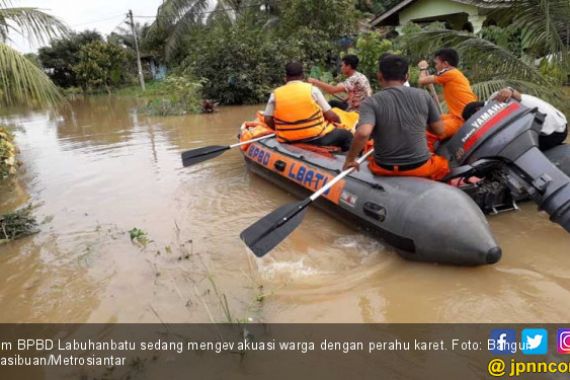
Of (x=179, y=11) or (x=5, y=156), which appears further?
(x=179, y=11)

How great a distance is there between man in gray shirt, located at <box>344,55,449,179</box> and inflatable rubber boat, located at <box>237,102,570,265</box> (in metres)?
0.17

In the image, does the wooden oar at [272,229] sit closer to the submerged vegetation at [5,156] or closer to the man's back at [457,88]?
the man's back at [457,88]

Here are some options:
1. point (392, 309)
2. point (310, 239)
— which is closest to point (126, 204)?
point (310, 239)

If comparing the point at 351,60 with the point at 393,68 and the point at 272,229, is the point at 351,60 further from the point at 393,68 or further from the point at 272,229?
the point at 272,229

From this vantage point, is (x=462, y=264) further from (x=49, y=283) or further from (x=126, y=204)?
(x=126, y=204)

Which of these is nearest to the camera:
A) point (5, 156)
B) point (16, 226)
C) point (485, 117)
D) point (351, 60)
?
point (485, 117)

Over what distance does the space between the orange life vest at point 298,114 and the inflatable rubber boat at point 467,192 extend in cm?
101

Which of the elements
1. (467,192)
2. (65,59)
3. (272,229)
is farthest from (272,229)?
(65,59)

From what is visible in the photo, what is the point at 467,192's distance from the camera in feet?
12.6

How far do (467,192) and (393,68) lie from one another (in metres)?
1.27

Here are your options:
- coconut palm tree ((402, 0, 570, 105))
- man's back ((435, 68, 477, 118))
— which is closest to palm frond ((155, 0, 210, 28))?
coconut palm tree ((402, 0, 570, 105))

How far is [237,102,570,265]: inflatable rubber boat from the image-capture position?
322 centimetres

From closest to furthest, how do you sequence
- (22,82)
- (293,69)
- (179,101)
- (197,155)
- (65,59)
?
1. (22,82)
2. (293,69)
3. (197,155)
4. (179,101)
5. (65,59)

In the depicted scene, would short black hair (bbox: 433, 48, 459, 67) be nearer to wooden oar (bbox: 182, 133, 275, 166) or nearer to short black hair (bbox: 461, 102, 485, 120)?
short black hair (bbox: 461, 102, 485, 120)
